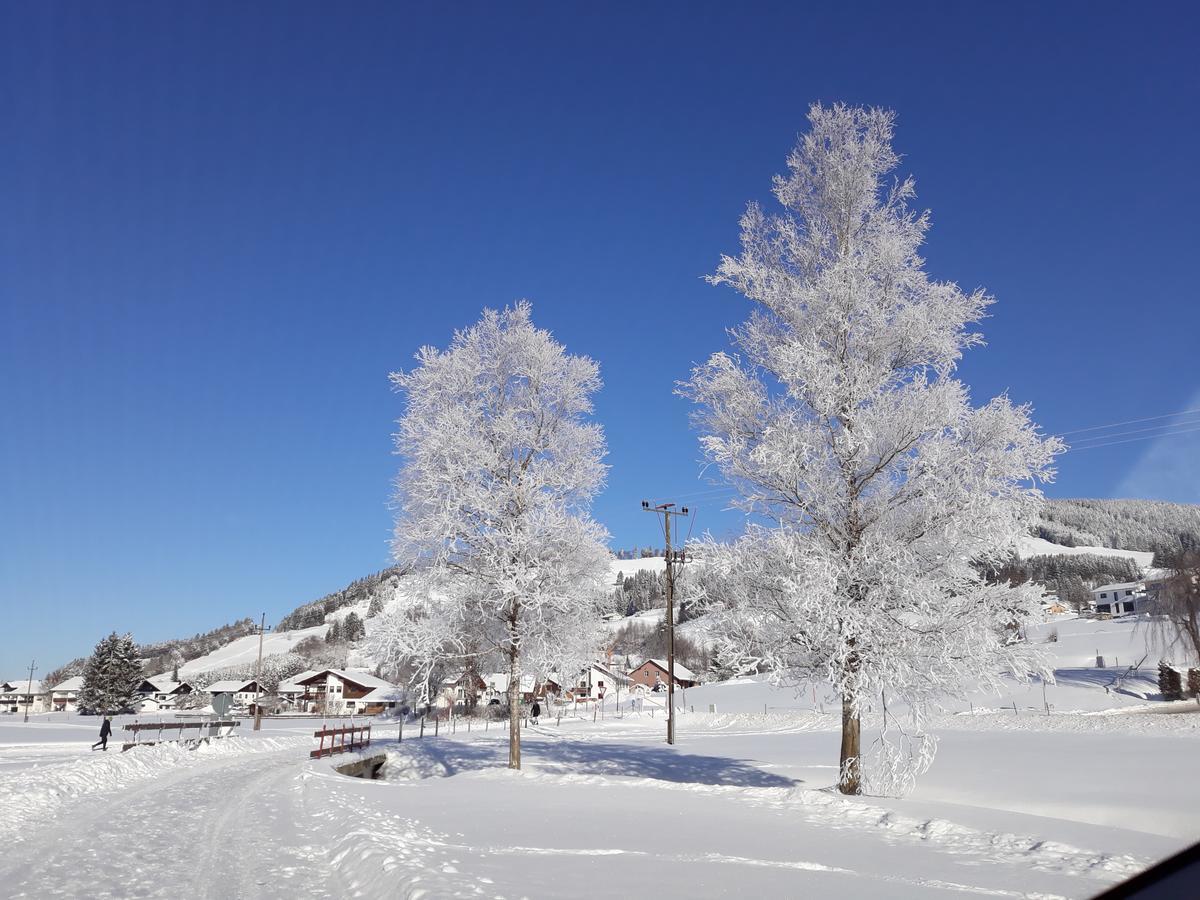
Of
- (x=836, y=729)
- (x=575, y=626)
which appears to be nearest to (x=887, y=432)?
(x=575, y=626)

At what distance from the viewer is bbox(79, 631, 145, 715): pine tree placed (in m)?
82.2

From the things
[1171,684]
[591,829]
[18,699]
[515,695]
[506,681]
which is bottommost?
[18,699]

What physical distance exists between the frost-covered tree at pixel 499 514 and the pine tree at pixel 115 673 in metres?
77.8

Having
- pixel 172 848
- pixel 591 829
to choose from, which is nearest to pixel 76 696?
pixel 172 848

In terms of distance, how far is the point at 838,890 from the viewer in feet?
24.8

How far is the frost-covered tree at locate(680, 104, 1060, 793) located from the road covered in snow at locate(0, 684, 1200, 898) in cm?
258

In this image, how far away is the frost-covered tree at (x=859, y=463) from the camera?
13.0m

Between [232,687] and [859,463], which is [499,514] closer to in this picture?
[859,463]

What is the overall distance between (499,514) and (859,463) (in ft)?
30.6

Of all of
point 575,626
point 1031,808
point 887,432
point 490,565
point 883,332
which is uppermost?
point 883,332

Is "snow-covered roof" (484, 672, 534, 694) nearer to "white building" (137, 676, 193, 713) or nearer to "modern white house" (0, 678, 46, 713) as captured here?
"white building" (137, 676, 193, 713)

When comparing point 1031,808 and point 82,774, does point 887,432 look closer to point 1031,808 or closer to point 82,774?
point 1031,808

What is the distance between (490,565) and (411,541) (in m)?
2.09

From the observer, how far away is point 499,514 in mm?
20047
